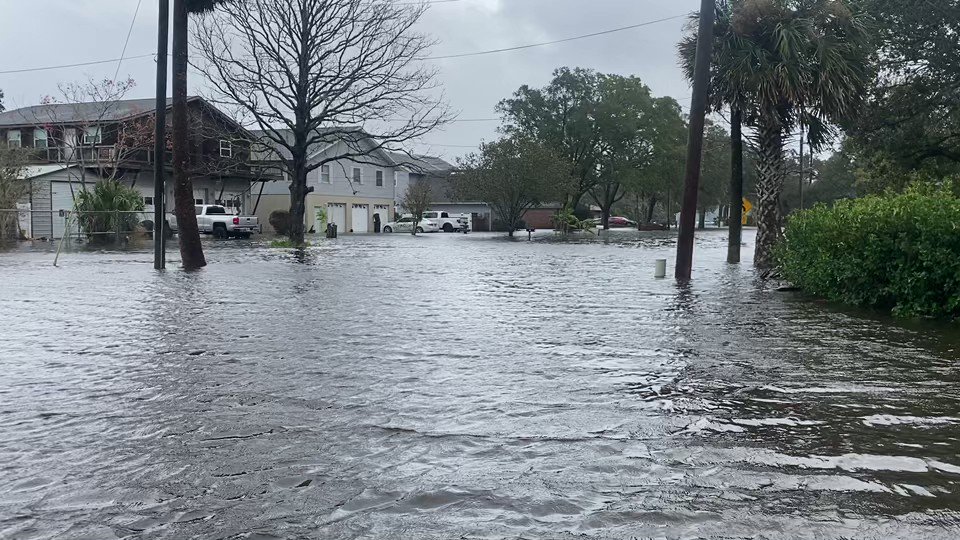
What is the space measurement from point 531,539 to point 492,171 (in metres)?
52.7

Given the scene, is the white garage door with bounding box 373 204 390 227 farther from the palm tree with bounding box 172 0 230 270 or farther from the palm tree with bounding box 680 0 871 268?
the palm tree with bounding box 680 0 871 268

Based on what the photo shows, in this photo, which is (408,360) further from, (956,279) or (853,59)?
(853,59)

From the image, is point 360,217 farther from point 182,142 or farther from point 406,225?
point 182,142

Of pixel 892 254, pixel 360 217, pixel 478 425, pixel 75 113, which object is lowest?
pixel 478 425

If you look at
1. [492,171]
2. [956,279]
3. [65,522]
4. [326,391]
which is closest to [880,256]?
[956,279]

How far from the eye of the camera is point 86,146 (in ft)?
136

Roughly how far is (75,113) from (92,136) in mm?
1405

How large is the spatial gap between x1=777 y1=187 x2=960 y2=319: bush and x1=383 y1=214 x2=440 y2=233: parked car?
49274mm

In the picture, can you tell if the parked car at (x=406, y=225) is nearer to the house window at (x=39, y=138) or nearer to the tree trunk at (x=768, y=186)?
the house window at (x=39, y=138)

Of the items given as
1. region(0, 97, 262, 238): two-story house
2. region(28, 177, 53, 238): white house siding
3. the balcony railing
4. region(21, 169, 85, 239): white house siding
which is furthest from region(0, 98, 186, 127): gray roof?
region(28, 177, 53, 238): white house siding

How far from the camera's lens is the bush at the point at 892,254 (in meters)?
10.6

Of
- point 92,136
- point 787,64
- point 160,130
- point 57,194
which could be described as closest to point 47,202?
point 57,194

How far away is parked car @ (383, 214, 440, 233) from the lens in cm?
6278

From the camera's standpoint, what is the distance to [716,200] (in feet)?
303
